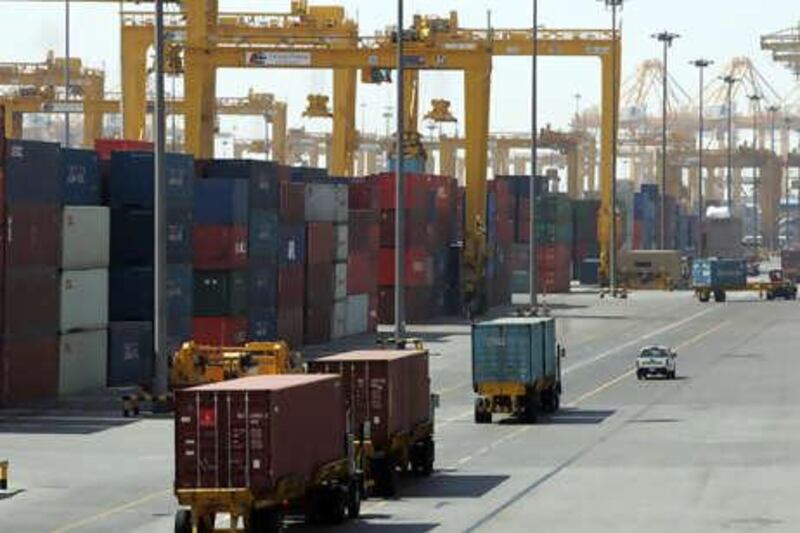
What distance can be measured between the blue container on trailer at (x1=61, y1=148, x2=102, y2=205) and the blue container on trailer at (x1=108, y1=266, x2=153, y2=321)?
10.0 feet

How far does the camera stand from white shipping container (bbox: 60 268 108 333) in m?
77.8

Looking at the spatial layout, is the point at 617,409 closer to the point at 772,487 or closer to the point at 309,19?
the point at 772,487

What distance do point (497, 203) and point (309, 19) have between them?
38125mm

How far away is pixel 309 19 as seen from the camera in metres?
135

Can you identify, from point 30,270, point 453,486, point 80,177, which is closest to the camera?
point 453,486

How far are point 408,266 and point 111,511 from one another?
295 ft

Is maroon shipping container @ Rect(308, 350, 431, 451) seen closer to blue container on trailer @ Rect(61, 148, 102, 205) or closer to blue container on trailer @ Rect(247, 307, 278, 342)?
blue container on trailer @ Rect(61, 148, 102, 205)

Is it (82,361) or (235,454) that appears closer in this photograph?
(235,454)

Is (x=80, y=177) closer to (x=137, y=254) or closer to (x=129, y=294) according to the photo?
(x=137, y=254)

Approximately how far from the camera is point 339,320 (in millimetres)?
117000

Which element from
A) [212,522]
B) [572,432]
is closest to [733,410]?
[572,432]

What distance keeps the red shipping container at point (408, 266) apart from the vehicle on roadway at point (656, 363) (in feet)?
145

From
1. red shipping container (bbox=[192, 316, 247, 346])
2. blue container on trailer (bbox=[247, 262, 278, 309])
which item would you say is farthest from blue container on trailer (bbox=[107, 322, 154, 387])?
blue container on trailer (bbox=[247, 262, 278, 309])

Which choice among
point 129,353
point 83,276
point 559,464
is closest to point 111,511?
point 559,464
